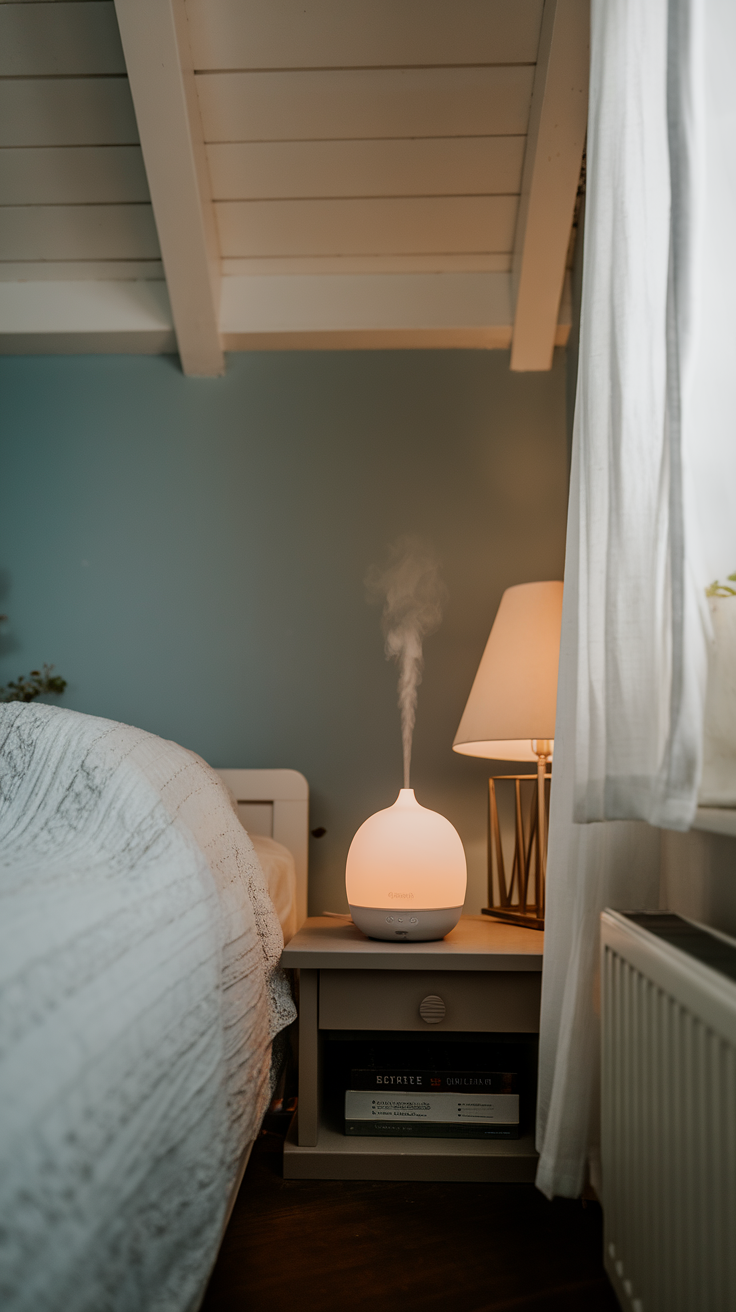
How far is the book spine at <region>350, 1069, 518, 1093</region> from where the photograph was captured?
1.30 m

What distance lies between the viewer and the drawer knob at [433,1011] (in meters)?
1.30

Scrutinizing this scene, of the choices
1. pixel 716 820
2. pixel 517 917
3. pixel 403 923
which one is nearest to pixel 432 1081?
pixel 403 923

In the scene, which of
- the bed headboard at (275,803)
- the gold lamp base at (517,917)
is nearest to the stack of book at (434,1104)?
the gold lamp base at (517,917)

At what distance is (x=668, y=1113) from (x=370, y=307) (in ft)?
6.39

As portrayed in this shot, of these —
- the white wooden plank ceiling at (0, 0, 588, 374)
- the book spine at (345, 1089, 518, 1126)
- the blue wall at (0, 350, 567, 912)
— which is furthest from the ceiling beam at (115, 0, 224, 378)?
the book spine at (345, 1089, 518, 1126)

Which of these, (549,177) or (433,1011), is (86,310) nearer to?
(549,177)

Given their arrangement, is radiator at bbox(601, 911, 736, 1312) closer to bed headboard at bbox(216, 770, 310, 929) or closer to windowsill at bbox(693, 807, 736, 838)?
windowsill at bbox(693, 807, 736, 838)

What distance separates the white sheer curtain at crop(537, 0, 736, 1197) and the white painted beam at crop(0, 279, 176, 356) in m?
1.44

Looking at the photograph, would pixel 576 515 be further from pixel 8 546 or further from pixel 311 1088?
pixel 8 546

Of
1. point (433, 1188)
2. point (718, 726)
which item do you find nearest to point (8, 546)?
point (433, 1188)

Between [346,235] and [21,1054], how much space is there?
203 centimetres

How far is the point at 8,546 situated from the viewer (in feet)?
7.18

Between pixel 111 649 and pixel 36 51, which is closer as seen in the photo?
pixel 36 51

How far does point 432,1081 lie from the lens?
1307 mm
